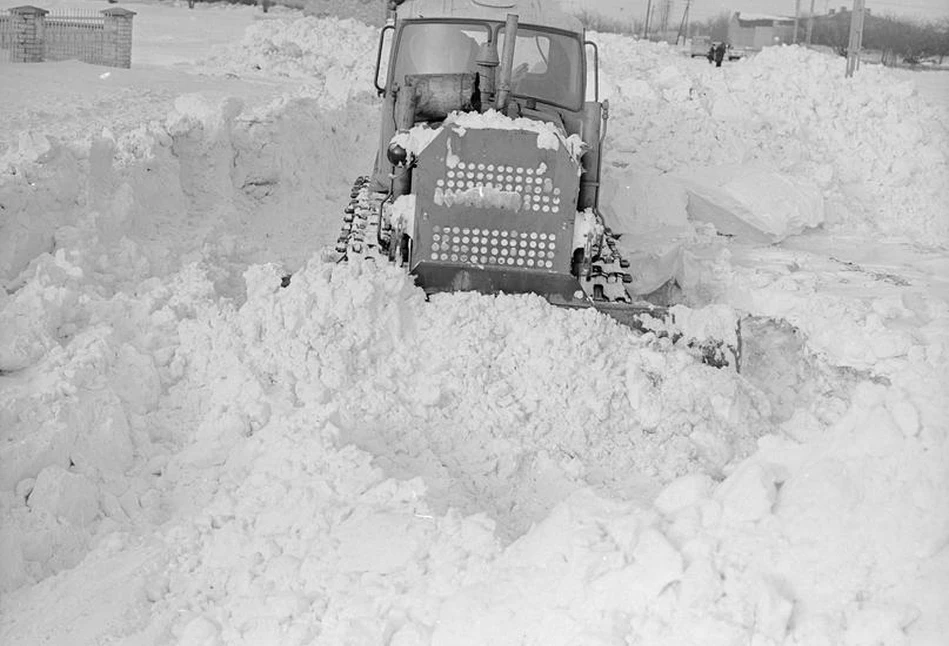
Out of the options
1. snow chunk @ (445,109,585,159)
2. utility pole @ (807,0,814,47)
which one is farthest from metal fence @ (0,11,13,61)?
A: utility pole @ (807,0,814,47)

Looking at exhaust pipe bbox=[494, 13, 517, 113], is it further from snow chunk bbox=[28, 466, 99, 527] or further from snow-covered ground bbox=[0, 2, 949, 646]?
snow chunk bbox=[28, 466, 99, 527]

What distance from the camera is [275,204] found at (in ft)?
35.0

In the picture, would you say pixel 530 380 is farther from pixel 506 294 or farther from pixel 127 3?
pixel 127 3

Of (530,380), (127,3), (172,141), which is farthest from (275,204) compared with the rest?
(127,3)

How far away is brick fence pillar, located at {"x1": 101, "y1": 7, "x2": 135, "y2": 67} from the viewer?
53.1 ft

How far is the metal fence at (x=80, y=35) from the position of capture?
636 inches

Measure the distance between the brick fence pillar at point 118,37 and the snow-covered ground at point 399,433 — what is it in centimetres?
520

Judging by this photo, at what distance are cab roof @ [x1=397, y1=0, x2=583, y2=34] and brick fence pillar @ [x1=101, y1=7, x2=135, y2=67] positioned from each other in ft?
28.2

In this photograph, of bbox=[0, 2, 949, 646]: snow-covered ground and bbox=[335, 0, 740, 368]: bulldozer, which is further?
bbox=[335, 0, 740, 368]: bulldozer

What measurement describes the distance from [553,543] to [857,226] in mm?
10335

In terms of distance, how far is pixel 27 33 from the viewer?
1482cm

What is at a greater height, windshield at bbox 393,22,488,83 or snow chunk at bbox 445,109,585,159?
windshield at bbox 393,22,488,83

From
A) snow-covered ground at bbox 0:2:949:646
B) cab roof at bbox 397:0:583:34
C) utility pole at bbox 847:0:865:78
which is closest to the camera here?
snow-covered ground at bbox 0:2:949:646

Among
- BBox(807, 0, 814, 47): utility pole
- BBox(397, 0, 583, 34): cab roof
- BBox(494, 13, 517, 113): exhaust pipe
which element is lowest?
BBox(494, 13, 517, 113): exhaust pipe
